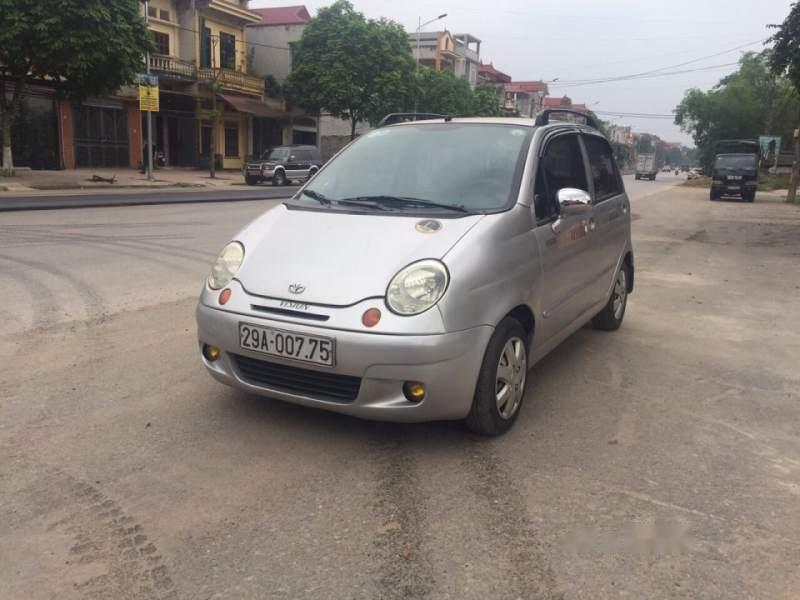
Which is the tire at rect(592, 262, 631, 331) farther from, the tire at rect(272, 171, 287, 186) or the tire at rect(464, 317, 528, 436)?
the tire at rect(272, 171, 287, 186)

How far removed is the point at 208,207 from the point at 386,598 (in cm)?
1641

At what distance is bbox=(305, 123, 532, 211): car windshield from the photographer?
4.18 meters

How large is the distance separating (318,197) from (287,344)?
4.69ft

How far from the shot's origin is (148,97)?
1008 inches

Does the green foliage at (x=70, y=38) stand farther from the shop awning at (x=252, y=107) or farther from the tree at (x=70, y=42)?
the shop awning at (x=252, y=107)

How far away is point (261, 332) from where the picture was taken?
3.52 m

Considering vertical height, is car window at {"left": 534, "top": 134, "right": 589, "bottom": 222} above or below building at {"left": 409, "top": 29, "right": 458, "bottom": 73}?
below

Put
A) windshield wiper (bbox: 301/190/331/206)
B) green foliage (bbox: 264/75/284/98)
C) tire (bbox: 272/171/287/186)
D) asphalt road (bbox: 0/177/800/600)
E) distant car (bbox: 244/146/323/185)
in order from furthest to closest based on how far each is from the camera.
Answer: green foliage (bbox: 264/75/284/98) → tire (bbox: 272/171/287/186) → distant car (bbox: 244/146/323/185) → windshield wiper (bbox: 301/190/331/206) → asphalt road (bbox: 0/177/800/600)

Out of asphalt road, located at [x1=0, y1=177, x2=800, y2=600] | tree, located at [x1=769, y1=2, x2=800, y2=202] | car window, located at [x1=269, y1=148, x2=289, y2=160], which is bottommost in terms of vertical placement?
asphalt road, located at [x1=0, y1=177, x2=800, y2=600]

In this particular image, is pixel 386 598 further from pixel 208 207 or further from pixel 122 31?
pixel 122 31

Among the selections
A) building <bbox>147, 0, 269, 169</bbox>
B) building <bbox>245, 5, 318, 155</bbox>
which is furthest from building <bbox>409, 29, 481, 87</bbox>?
building <bbox>147, 0, 269, 169</bbox>

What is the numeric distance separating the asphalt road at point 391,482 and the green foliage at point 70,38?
17.3 m

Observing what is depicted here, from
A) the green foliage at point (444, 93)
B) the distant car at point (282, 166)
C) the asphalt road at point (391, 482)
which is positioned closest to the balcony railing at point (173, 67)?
the distant car at point (282, 166)

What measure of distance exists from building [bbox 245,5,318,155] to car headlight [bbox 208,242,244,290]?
38.9 meters
